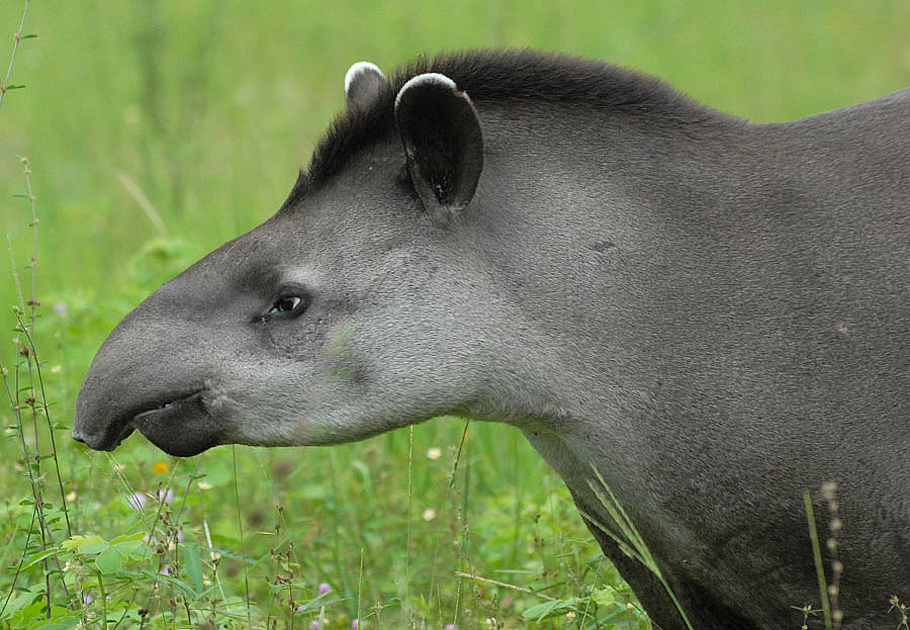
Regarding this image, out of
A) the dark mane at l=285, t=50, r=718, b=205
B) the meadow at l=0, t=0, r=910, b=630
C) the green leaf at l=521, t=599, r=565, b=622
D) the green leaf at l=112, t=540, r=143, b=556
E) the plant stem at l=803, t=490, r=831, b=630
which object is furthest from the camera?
the meadow at l=0, t=0, r=910, b=630

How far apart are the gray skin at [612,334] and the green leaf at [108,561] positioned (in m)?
0.27

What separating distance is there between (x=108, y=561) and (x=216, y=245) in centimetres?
473

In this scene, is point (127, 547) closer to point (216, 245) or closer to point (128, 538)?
point (128, 538)

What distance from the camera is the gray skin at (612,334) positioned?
3029mm

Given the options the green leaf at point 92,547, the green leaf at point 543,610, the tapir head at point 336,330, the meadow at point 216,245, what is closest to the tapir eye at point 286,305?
the tapir head at point 336,330

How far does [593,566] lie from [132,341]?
1560mm

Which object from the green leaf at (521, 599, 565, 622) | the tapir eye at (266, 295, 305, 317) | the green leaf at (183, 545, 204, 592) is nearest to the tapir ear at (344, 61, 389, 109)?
the tapir eye at (266, 295, 305, 317)

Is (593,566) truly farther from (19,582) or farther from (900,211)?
(19,582)

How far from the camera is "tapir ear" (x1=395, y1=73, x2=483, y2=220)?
3.02 meters

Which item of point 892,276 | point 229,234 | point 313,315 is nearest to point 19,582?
point 313,315

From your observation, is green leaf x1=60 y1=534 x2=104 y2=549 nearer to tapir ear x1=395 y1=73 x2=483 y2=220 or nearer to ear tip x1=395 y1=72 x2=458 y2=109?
tapir ear x1=395 y1=73 x2=483 y2=220

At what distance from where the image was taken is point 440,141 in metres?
3.10

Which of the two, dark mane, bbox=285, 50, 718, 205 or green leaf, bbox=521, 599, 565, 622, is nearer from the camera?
dark mane, bbox=285, 50, 718, 205

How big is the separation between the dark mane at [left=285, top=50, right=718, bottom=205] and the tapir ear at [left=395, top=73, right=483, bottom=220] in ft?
0.61
